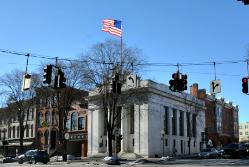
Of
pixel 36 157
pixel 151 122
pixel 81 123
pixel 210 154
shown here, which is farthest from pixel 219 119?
pixel 36 157

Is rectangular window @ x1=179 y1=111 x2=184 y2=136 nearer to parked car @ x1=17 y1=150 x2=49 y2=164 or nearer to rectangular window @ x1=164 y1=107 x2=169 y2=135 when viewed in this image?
rectangular window @ x1=164 y1=107 x2=169 y2=135

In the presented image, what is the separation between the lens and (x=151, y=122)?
217ft

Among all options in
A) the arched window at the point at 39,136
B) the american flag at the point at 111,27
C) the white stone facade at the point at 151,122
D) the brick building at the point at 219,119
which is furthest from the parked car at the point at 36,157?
the brick building at the point at 219,119

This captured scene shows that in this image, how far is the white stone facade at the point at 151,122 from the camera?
65062 mm

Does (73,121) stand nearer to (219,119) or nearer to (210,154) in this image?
(210,154)

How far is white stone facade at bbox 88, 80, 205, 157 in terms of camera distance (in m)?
65.1

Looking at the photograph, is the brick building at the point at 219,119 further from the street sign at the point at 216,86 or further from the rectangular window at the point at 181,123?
the street sign at the point at 216,86

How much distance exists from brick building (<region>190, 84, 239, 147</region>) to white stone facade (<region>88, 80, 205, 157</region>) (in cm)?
1120

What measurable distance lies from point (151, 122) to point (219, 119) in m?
37.0

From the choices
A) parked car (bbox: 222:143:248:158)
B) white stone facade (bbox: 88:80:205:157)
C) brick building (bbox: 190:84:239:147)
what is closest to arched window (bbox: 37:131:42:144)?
white stone facade (bbox: 88:80:205:157)

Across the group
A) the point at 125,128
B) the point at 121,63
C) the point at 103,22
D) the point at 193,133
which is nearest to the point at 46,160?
the point at 121,63

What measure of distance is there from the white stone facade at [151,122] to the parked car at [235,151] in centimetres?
1448

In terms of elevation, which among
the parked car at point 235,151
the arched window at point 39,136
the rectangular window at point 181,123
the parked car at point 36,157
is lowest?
the parked car at point 36,157

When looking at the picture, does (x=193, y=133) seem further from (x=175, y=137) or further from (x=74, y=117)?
(x=74, y=117)
